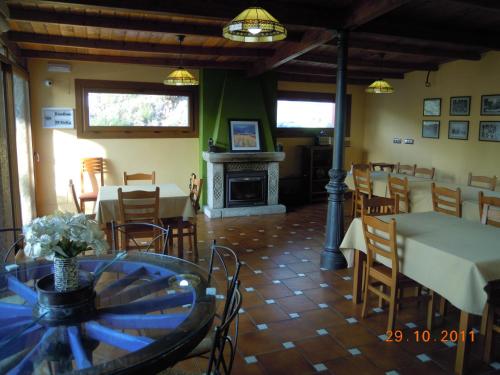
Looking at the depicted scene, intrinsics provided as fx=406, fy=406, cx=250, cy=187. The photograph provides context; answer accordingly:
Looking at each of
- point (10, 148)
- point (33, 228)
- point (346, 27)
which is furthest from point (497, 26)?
point (10, 148)

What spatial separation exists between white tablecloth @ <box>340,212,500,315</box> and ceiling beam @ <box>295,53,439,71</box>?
3666 mm

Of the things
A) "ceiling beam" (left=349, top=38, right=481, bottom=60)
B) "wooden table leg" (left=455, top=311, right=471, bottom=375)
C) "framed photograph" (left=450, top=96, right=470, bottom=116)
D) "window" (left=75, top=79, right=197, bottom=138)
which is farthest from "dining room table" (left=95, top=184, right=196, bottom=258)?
"framed photograph" (left=450, top=96, right=470, bottom=116)

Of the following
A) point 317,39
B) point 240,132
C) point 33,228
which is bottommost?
point 33,228

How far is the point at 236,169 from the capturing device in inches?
272

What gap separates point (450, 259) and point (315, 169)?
568 centimetres

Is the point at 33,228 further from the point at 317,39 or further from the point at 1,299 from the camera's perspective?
the point at 317,39

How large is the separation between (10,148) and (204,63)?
10.8 feet

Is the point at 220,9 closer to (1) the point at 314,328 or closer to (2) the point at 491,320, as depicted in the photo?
(1) the point at 314,328

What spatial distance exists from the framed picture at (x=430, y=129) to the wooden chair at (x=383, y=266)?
4.65 metres

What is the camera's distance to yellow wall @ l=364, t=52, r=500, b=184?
20.2ft

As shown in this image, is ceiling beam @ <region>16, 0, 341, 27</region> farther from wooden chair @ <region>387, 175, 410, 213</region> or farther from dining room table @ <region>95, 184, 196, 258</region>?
wooden chair @ <region>387, 175, 410, 213</region>

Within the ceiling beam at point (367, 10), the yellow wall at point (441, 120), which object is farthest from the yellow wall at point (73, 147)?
the yellow wall at point (441, 120)

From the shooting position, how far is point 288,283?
153 inches

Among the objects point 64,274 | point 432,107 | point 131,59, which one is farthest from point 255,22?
point 432,107
